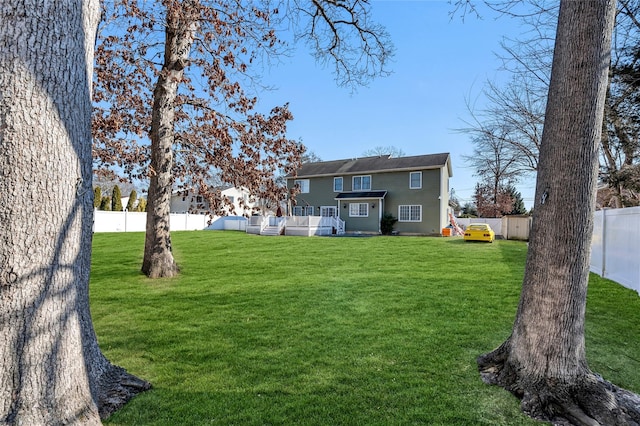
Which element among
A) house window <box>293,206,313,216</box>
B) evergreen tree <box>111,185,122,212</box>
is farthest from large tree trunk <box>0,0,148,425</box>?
evergreen tree <box>111,185,122,212</box>

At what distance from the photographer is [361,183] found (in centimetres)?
2709

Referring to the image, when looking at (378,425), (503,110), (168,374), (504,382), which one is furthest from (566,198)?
(503,110)

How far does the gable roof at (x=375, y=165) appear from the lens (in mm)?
24141

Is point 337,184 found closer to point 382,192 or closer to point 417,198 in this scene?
point 382,192

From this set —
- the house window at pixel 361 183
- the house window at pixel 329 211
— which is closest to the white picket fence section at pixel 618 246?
the house window at pixel 361 183

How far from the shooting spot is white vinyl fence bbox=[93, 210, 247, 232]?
22312mm

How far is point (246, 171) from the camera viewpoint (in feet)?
28.9

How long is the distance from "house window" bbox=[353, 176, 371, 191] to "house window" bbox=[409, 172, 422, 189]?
3336mm

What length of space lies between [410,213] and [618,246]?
17158 millimetres

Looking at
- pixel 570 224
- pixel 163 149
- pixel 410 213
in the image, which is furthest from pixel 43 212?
pixel 410 213

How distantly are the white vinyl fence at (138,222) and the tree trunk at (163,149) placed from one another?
393 inches

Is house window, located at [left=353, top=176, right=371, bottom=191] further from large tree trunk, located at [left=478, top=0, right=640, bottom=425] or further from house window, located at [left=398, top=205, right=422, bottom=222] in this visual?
large tree trunk, located at [left=478, top=0, right=640, bottom=425]

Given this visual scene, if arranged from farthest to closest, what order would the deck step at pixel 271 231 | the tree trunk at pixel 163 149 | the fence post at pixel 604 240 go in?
the deck step at pixel 271 231, the fence post at pixel 604 240, the tree trunk at pixel 163 149

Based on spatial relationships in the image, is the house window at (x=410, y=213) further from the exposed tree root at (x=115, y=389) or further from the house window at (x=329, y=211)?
the exposed tree root at (x=115, y=389)
